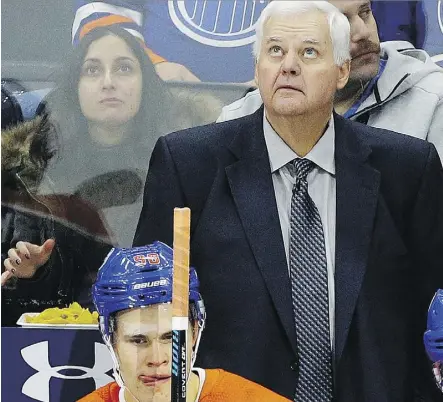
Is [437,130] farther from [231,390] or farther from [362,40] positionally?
[231,390]

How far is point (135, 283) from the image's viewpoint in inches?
80.9

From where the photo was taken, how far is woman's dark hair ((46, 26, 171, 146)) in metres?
2.43

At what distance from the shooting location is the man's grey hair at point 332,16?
222cm

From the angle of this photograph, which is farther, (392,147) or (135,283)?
(392,147)

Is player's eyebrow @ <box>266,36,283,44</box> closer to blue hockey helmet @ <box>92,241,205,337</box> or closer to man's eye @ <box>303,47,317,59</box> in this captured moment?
man's eye @ <box>303,47,317,59</box>

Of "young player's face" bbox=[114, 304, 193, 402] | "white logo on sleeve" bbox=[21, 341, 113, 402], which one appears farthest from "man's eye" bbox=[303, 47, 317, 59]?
"white logo on sleeve" bbox=[21, 341, 113, 402]

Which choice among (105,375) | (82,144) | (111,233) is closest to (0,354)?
(105,375)

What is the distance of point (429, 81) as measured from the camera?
239cm

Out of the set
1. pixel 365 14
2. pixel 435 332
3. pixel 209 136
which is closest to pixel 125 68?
pixel 209 136

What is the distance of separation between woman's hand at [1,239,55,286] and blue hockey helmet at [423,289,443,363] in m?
1.04

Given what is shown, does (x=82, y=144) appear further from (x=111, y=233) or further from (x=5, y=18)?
(x=5, y=18)

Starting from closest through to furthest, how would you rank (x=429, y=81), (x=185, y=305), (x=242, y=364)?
(x=185, y=305) → (x=242, y=364) → (x=429, y=81)

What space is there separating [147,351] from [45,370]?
0.46 m

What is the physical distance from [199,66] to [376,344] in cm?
88
